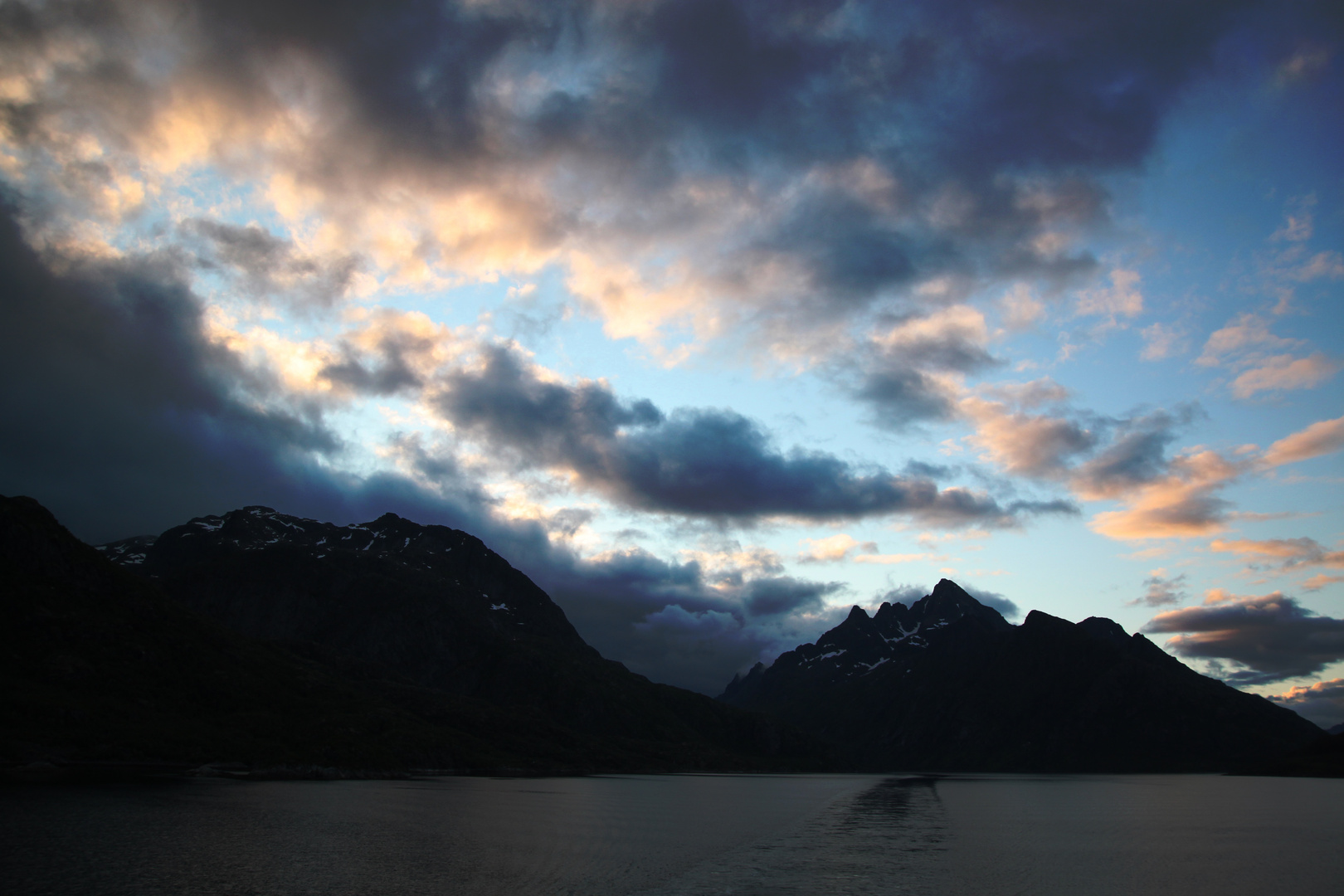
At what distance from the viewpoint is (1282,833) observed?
13975cm

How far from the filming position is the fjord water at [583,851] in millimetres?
74188

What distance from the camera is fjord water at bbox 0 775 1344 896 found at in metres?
74.2

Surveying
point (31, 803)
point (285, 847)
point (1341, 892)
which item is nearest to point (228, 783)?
point (31, 803)

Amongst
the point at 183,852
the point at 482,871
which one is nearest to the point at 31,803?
the point at 183,852

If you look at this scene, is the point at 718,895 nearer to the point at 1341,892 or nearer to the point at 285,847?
the point at 285,847

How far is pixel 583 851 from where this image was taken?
10000cm

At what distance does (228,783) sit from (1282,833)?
234 metres

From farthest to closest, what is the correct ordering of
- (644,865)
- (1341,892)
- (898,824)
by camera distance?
(898,824)
(644,865)
(1341,892)

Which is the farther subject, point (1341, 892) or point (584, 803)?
point (584, 803)

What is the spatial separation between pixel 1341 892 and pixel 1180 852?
35062 millimetres

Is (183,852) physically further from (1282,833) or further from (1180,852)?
(1282,833)

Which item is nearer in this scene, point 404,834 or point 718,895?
point 718,895

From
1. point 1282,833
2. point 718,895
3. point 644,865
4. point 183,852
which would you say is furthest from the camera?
point 1282,833

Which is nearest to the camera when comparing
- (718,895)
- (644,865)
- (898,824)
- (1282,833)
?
(718,895)
